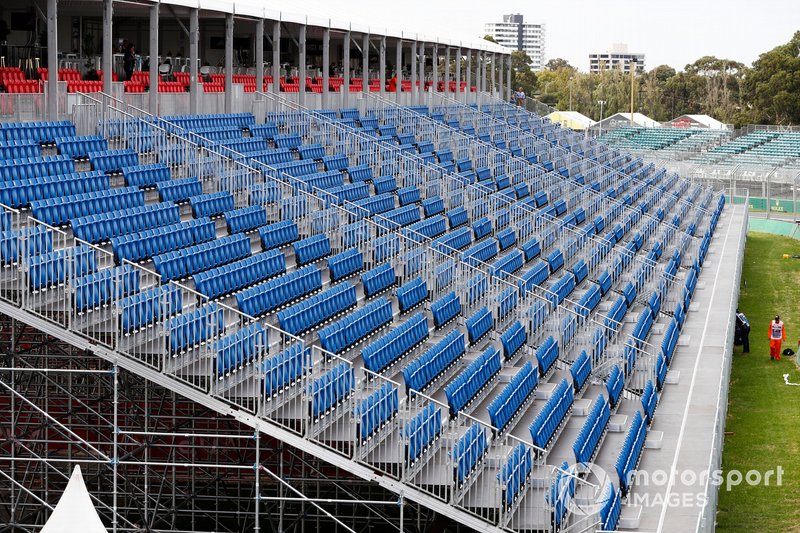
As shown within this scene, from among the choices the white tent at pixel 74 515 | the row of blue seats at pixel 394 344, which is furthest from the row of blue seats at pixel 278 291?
the white tent at pixel 74 515

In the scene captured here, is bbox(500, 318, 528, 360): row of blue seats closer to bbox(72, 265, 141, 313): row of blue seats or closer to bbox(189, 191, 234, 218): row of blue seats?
bbox(189, 191, 234, 218): row of blue seats

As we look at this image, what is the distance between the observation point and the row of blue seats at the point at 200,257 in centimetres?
1633

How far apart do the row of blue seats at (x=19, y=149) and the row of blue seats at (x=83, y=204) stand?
1.31 m

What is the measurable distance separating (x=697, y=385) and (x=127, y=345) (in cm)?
991

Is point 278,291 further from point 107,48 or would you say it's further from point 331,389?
point 107,48

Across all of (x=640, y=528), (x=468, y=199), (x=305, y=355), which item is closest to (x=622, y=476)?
(x=640, y=528)

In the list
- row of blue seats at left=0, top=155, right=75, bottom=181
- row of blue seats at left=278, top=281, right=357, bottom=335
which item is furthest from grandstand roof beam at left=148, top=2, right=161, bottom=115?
row of blue seats at left=278, top=281, right=357, bottom=335

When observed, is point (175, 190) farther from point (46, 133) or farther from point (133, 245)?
point (133, 245)

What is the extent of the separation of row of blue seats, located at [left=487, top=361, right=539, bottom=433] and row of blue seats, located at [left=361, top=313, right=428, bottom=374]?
→ 54.8 inches

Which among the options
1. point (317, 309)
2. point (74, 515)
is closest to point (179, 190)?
point (317, 309)

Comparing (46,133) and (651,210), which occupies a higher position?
(46,133)

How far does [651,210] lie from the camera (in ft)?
127

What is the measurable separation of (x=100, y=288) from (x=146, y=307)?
0.56 m

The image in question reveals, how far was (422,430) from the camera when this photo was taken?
1408 centimetres
